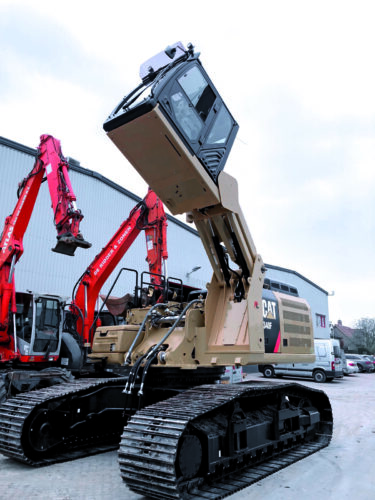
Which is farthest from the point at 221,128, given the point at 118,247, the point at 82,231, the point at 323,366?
the point at 323,366

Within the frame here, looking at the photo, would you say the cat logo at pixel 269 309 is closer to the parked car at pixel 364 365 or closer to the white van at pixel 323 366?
the white van at pixel 323 366

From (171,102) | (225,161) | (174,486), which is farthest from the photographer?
(225,161)

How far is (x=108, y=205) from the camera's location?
2239 centimetres

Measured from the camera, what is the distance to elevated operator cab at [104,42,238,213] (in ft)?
16.3

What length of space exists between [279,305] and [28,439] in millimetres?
4002

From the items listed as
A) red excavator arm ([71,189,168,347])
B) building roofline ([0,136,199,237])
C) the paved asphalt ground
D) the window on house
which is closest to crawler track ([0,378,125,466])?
the paved asphalt ground

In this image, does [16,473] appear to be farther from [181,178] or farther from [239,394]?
[181,178]

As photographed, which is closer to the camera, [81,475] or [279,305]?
[81,475]

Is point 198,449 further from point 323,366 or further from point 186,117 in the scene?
point 323,366

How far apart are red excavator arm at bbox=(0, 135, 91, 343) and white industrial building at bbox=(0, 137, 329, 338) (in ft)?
23.8

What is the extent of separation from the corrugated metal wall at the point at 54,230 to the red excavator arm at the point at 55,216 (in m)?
7.20

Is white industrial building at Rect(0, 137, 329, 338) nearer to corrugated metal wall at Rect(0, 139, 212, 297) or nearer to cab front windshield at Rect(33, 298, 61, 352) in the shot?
corrugated metal wall at Rect(0, 139, 212, 297)

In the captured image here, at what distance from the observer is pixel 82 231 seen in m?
20.9

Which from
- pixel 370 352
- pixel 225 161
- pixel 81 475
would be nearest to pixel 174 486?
pixel 81 475
